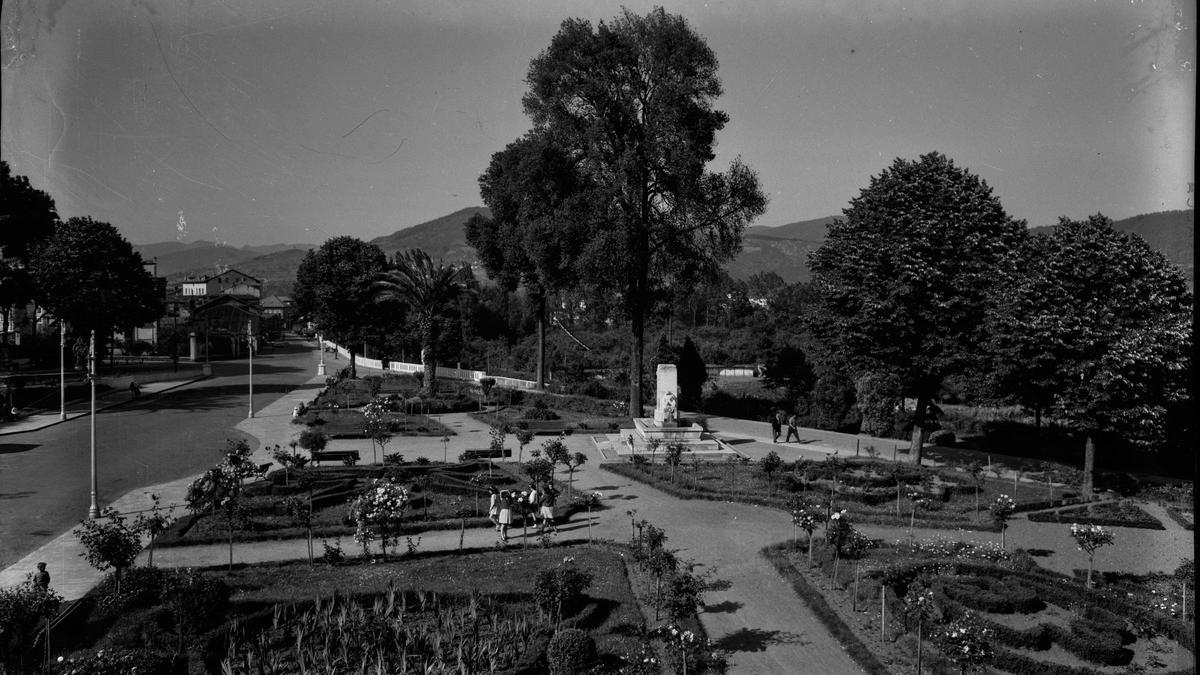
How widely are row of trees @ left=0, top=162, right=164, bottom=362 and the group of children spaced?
1246 inches

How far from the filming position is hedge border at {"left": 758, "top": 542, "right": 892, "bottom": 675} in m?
10.8

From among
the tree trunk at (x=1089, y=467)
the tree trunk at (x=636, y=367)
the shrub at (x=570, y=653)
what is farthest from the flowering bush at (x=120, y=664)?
the tree trunk at (x=636, y=367)

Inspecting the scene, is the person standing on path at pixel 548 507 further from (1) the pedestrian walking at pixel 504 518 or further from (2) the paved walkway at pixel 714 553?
(1) the pedestrian walking at pixel 504 518

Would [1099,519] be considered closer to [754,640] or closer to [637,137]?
[754,640]

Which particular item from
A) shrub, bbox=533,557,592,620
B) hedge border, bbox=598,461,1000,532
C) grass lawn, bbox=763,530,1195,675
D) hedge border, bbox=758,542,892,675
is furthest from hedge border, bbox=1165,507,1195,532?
shrub, bbox=533,557,592,620

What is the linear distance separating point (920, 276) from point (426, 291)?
2652 cm

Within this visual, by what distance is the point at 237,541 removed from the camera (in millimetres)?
16500

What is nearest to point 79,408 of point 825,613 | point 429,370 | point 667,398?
point 429,370

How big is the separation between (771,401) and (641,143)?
735 inches

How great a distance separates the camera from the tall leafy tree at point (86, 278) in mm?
→ 39156

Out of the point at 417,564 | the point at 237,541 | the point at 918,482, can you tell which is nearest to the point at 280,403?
the point at 237,541

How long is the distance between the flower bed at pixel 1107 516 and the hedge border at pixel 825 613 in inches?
297

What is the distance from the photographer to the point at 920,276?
74.6 feet

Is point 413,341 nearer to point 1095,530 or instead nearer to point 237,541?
point 237,541
